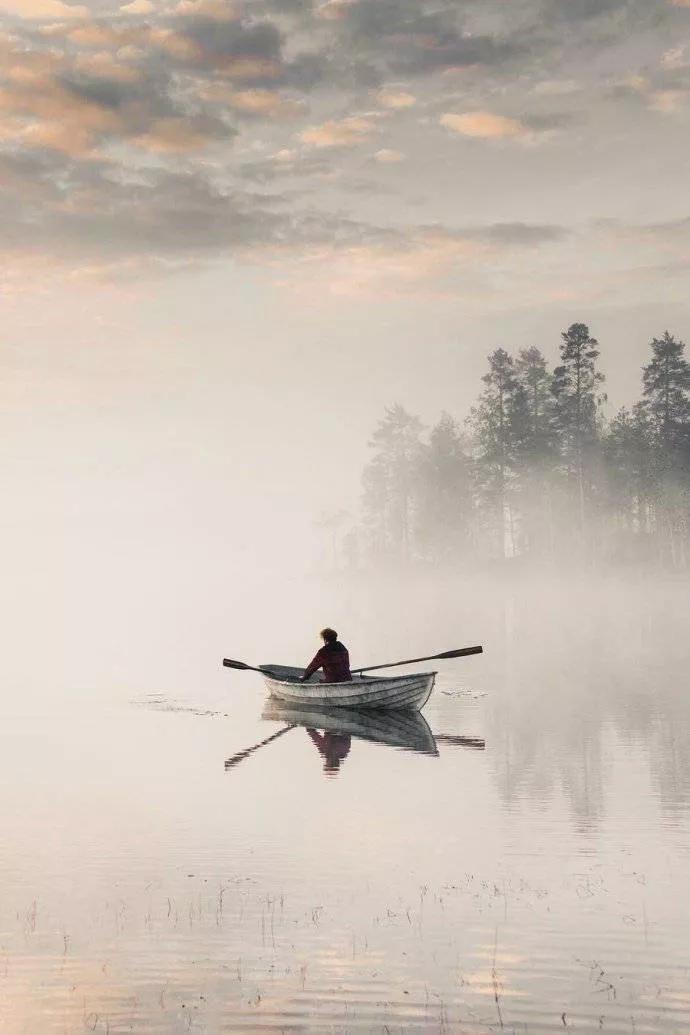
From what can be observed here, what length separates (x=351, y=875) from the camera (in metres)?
14.8

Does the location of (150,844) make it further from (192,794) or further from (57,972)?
(57,972)

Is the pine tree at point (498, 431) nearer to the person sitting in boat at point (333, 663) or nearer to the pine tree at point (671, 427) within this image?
the pine tree at point (671, 427)

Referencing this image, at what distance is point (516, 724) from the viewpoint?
29.0 metres

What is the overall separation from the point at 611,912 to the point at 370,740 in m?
14.7

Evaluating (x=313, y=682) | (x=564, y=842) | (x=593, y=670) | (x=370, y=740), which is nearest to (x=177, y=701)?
(x=313, y=682)

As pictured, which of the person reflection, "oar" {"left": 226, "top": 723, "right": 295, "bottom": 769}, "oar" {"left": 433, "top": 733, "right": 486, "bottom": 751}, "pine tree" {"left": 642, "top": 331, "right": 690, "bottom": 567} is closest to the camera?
the person reflection

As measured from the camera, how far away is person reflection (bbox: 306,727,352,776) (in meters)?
23.8

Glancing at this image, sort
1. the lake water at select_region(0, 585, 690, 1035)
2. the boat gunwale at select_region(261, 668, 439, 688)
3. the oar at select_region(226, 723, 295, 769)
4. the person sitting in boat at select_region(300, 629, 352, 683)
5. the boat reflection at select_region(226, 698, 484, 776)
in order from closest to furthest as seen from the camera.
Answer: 1. the lake water at select_region(0, 585, 690, 1035)
2. the oar at select_region(226, 723, 295, 769)
3. the boat reflection at select_region(226, 698, 484, 776)
4. the boat gunwale at select_region(261, 668, 439, 688)
5. the person sitting in boat at select_region(300, 629, 352, 683)

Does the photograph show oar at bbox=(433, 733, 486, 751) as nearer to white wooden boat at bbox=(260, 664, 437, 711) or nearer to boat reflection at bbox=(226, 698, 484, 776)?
boat reflection at bbox=(226, 698, 484, 776)

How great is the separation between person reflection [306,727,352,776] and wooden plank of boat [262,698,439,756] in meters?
0.38

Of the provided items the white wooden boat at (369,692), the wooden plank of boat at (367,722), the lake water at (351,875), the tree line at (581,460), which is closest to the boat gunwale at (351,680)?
the white wooden boat at (369,692)

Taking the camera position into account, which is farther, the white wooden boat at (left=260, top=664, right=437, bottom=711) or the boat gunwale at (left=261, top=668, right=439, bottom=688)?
the white wooden boat at (left=260, top=664, right=437, bottom=711)

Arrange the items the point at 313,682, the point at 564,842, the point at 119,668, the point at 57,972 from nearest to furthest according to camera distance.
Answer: the point at 57,972 < the point at 564,842 < the point at 313,682 < the point at 119,668

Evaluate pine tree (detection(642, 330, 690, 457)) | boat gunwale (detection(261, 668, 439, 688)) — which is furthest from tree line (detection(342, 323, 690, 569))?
boat gunwale (detection(261, 668, 439, 688))
